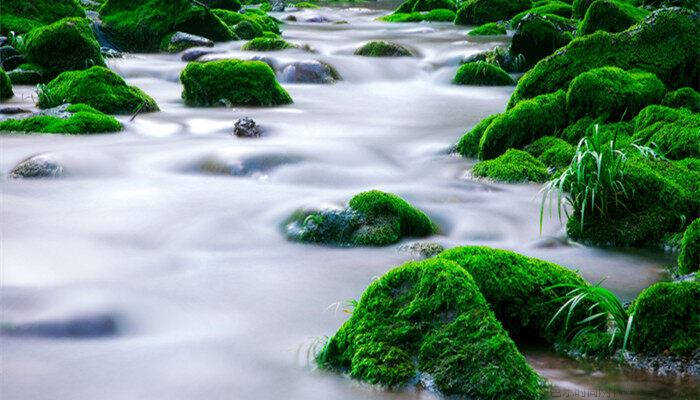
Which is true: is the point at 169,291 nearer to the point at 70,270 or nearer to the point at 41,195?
the point at 70,270

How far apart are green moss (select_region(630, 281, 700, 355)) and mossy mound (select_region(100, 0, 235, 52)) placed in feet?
53.7

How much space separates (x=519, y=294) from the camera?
446 cm

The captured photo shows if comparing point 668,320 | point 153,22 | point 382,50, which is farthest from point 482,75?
point 668,320

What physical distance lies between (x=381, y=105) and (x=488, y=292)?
31.0 feet

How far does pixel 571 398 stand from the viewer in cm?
379

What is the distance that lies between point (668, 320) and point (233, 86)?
9635 mm

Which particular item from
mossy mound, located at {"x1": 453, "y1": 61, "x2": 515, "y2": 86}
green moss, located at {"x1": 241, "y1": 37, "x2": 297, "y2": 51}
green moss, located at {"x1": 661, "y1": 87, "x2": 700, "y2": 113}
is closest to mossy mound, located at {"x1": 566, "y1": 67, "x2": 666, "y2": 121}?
green moss, located at {"x1": 661, "y1": 87, "x2": 700, "y2": 113}

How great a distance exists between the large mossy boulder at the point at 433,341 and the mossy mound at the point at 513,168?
404cm

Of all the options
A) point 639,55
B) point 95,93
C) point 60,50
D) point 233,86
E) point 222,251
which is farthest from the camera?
point 60,50

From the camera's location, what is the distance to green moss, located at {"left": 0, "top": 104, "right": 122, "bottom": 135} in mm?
10266

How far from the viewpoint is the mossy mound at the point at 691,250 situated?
200 inches

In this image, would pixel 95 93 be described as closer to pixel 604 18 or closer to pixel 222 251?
pixel 222 251

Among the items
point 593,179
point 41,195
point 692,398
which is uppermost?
point 593,179

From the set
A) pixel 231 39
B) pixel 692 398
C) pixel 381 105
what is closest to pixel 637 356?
pixel 692 398
